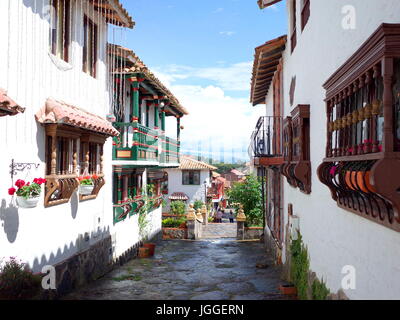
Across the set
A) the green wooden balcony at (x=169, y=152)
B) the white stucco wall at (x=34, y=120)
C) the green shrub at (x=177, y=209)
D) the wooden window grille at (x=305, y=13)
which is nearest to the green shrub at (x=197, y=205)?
the green shrub at (x=177, y=209)

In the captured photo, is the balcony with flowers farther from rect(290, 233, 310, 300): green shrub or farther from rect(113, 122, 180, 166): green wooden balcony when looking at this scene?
rect(290, 233, 310, 300): green shrub

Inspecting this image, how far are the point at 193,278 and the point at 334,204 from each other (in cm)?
712

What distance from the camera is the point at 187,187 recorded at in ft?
130

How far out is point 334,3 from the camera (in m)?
5.32

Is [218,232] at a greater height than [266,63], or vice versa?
[266,63]

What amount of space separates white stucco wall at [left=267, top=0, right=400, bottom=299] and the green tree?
13.4m

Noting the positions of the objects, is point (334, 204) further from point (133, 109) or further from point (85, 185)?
point (133, 109)

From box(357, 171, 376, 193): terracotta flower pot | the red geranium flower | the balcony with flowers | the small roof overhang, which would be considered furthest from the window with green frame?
box(357, 171, 376, 193): terracotta flower pot

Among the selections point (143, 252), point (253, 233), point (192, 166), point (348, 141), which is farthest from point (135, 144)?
point (192, 166)

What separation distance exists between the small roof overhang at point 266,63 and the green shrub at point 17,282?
7.84 meters

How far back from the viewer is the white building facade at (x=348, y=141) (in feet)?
10.3

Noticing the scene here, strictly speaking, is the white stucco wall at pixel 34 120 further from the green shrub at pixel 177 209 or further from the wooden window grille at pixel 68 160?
the green shrub at pixel 177 209
